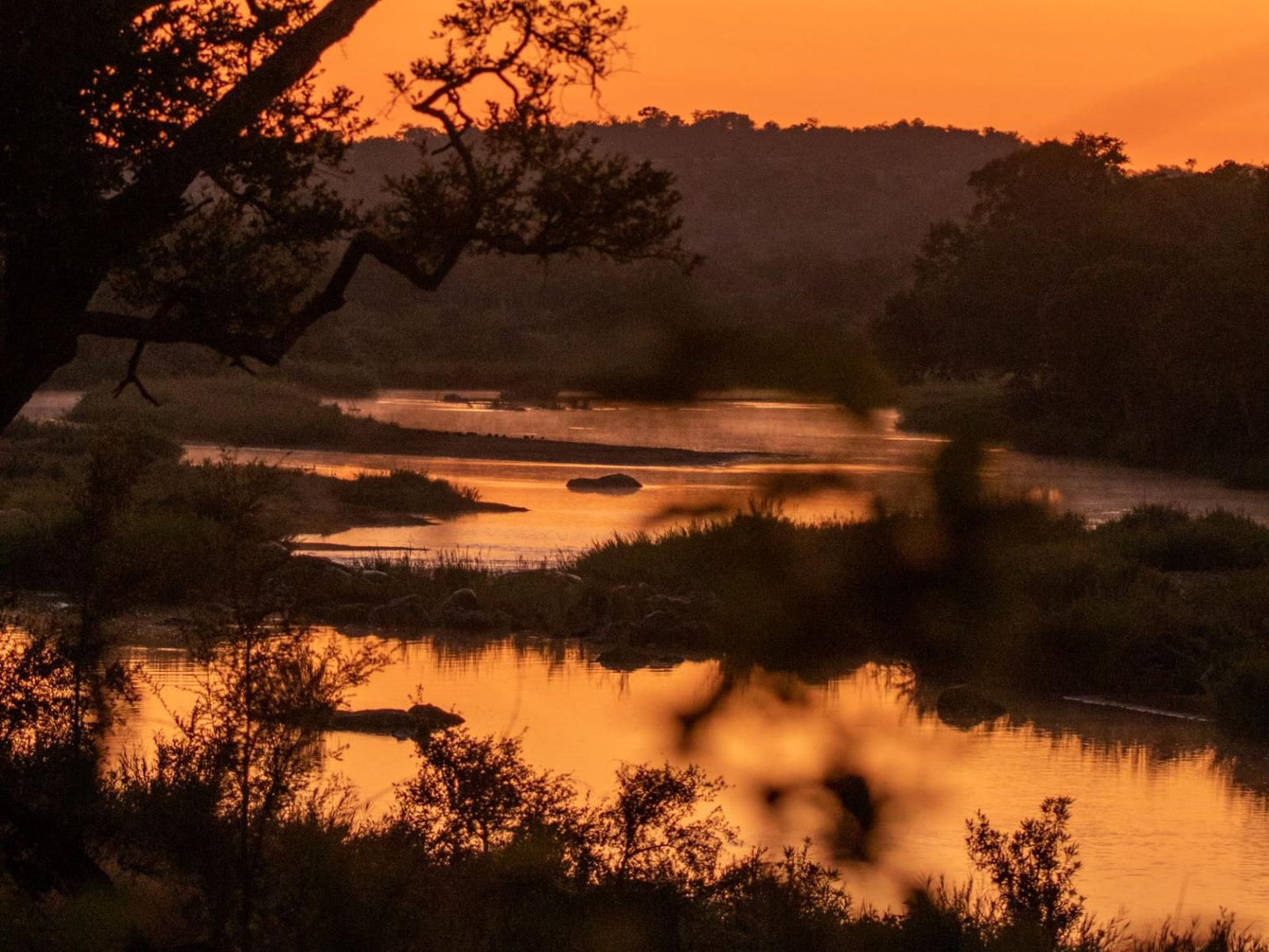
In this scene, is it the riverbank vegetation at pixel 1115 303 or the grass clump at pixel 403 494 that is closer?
the grass clump at pixel 403 494

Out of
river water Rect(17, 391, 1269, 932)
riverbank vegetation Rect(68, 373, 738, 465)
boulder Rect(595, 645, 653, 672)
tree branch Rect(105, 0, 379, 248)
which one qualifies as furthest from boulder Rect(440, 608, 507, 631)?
riverbank vegetation Rect(68, 373, 738, 465)

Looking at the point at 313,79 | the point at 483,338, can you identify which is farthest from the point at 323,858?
the point at 483,338

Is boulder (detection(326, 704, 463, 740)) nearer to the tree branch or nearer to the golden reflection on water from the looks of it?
the golden reflection on water

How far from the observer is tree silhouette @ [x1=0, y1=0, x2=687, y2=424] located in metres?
5.63

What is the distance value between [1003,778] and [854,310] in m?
10.5

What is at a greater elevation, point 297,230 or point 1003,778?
point 297,230

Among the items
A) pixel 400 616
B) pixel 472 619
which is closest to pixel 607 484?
pixel 400 616

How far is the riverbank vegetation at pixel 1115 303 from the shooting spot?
38.2 m

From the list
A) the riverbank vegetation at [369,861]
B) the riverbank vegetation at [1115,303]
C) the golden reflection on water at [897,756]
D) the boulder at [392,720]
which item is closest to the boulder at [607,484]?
the riverbank vegetation at [1115,303]

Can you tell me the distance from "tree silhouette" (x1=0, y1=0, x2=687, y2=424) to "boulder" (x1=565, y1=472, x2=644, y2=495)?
26.7m

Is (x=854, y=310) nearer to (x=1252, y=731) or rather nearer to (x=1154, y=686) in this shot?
(x=1252, y=731)

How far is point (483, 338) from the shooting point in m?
2.95

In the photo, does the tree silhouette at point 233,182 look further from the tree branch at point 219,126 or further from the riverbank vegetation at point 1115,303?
the riverbank vegetation at point 1115,303

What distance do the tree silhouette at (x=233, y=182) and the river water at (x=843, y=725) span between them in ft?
5.58
